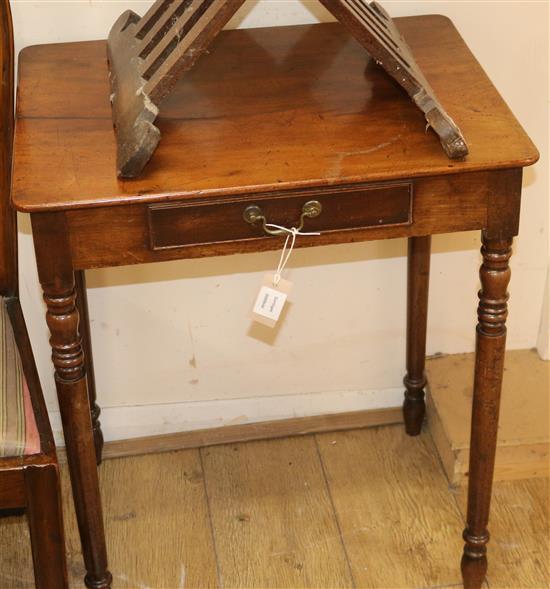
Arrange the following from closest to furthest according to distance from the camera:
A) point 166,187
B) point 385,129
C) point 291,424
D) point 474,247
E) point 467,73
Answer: point 166,187
point 385,129
point 467,73
point 474,247
point 291,424

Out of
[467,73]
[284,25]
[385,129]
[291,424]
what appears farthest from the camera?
[291,424]

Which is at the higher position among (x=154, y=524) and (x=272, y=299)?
(x=272, y=299)

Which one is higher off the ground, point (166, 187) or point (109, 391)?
point (166, 187)

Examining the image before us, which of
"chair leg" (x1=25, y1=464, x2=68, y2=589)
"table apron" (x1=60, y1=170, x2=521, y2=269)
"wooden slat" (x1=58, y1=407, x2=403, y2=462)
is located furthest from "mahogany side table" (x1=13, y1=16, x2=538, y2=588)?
"wooden slat" (x1=58, y1=407, x2=403, y2=462)

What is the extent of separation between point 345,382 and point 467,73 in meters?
0.76

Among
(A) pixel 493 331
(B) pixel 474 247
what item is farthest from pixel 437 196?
(B) pixel 474 247


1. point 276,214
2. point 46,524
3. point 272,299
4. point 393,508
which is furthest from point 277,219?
point 393,508

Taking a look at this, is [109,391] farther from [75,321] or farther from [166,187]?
[166,187]

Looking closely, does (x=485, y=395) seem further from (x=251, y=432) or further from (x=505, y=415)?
(x=251, y=432)

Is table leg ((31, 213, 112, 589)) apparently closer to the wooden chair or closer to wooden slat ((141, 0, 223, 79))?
the wooden chair

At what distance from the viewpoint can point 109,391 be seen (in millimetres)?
2018

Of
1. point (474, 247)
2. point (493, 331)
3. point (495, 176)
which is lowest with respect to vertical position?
point (474, 247)

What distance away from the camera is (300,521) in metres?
1.88

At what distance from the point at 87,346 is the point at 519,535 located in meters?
0.82
